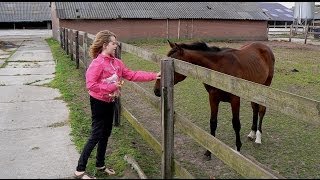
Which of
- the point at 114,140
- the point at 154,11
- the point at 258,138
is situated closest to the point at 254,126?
the point at 258,138

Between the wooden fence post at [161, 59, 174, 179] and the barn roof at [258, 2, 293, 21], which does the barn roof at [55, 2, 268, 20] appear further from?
the wooden fence post at [161, 59, 174, 179]

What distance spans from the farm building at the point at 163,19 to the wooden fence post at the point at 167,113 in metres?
29.3

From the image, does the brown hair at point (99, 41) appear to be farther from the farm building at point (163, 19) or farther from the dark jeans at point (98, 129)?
the farm building at point (163, 19)

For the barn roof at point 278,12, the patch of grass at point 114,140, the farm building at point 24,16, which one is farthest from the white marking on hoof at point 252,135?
the barn roof at point 278,12

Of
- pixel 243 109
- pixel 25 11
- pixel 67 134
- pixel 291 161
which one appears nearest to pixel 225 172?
pixel 291 161

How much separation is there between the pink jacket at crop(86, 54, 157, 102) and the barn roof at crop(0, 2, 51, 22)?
4738 centimetres

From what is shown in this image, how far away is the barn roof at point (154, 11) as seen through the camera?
32.8m

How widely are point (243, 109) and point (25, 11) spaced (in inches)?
1877

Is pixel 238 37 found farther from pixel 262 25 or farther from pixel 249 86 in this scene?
pixel 249 86

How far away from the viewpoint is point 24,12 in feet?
162

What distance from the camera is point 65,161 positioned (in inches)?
178

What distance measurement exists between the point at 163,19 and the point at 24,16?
75.1 feet

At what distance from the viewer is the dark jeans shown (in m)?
3.97

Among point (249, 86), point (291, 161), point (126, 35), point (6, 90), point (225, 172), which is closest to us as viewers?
point (249, 86)
